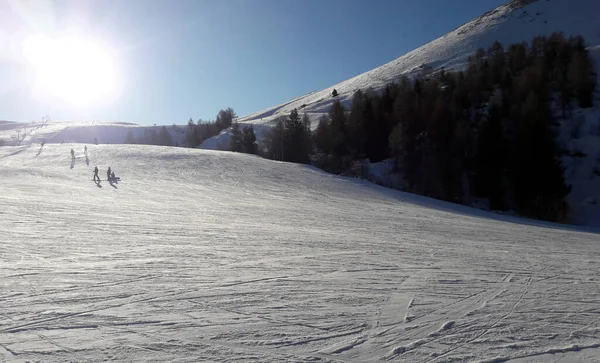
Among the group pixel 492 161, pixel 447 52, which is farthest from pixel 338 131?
pixel 447 52

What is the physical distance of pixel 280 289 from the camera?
707cm

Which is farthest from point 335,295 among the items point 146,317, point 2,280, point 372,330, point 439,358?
point 2,280

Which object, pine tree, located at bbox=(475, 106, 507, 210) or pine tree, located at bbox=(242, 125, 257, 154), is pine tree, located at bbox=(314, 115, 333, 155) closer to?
pine tree, located at bbox=(242, 125, 257, 154)

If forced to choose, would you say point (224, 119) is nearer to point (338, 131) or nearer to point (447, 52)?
point (338, 131)

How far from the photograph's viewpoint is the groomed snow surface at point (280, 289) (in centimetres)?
496

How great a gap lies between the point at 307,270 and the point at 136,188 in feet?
61.2

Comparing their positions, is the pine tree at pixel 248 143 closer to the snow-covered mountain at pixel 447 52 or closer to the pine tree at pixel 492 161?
the snow-covered mountain at pixel 447 52

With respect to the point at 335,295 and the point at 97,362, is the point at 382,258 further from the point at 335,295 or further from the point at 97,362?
the point at 97,362

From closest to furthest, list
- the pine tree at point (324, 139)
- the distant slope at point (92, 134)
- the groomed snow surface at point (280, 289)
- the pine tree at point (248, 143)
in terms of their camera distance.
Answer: the groomed snow surface at point (280, 289), the pine tree at point (324, 139), the pine tree at point (248, 143), the distant slope at point (92, 134)

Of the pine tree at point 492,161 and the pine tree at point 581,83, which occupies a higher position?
the pine tree at point 581,83

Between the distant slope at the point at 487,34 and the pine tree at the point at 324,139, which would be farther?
the distant slope at the point at 487,34

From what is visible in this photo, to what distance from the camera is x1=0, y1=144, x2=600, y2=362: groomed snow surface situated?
4.96 m

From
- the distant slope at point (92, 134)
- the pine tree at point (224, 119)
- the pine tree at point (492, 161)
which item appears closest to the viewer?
the pine tree at point (492, 161)

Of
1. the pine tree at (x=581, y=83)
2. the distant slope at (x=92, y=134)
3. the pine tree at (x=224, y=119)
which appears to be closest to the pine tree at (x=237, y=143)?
the pine tree at (x=224, y=119)
